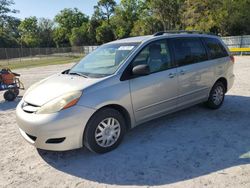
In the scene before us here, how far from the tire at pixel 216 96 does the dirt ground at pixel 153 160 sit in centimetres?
65

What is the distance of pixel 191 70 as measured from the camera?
5.07 meters

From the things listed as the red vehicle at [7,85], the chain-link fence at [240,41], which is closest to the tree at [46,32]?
the chain-link fence at [240,41]

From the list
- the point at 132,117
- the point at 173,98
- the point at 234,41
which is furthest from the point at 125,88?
the point at 234,41

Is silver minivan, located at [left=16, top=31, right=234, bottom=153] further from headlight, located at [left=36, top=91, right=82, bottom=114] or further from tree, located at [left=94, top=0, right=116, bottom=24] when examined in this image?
tree, located at [left=94, top=0, right=116, bottom=24]

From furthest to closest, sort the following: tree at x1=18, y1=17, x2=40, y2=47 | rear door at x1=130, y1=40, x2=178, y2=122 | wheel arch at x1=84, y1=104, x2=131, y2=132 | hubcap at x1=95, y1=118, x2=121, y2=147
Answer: tree at x1=18, y1=17, x2=40, y2=47
rear door at x1=130, y1=40, x2=178, y2=122
wheel arch at x1=84, y1=104, x2=131, y2=132
hubcap at x1=95, y1=118, x2=121, y2=147

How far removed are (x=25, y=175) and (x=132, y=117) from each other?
180cm

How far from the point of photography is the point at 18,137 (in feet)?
16.1

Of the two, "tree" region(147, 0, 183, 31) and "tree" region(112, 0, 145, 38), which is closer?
"tree" region(147, 0, 183, 31)

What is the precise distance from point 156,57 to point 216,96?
2.04 meters

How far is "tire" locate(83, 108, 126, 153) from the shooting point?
377cm

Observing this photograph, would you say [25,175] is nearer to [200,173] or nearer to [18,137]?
[18,137]

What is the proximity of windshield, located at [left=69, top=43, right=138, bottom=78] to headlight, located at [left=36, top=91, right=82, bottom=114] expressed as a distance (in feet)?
2.13

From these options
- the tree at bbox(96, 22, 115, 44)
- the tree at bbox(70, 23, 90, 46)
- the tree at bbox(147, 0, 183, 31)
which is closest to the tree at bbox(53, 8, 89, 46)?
the tree at bbox(70, 23, 90, 46)

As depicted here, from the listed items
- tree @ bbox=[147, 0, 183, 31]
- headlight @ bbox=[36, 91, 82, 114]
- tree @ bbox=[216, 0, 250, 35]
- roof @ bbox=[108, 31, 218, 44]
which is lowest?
headlight @ bbox=[36, 91, 82, 114]
